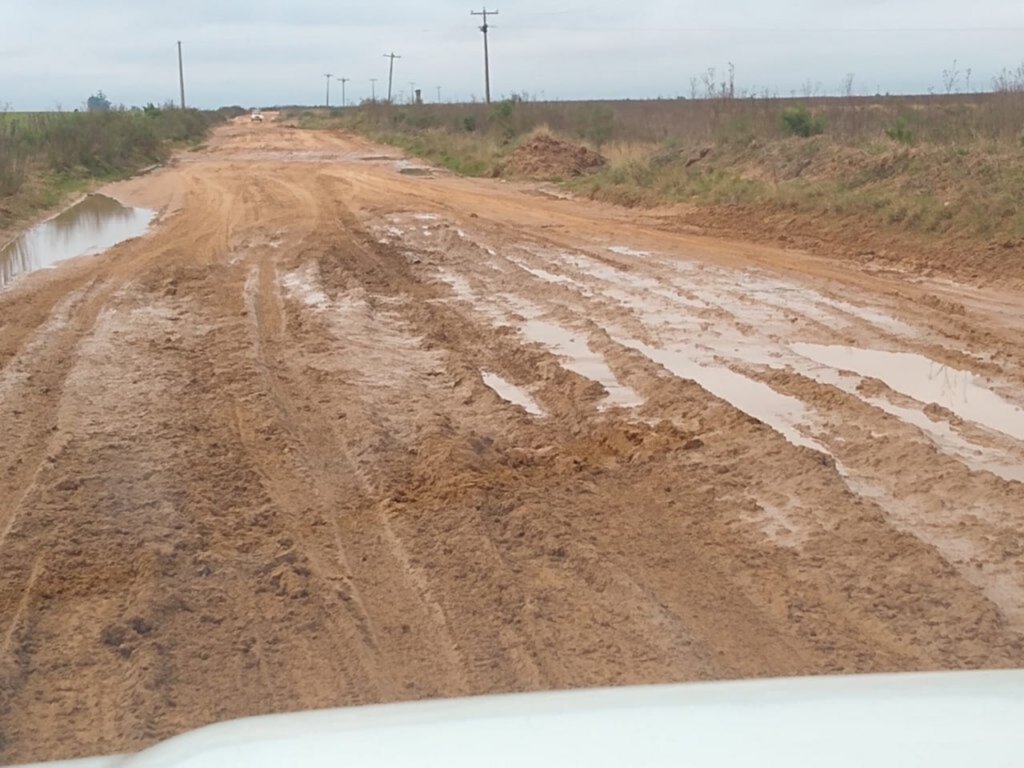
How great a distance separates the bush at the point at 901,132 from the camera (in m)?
23.7

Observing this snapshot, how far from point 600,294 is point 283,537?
7.87m

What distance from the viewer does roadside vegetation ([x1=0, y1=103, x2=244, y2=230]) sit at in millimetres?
27145

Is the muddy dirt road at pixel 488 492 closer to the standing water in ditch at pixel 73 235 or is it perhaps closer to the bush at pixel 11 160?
the standing water in ditch at pixel 73 235

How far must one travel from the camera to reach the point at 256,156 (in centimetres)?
4588

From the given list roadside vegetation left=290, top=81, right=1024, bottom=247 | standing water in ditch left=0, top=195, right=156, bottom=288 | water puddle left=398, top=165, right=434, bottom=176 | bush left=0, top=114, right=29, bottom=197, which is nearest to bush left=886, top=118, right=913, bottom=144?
roadside vegetation left=290, top=81, right=1024, bottom=247

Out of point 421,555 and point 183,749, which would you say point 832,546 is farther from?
point 183,749

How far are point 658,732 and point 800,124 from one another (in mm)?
27949

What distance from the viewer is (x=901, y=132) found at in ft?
80.9

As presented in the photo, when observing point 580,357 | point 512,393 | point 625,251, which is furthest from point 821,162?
A: point 512,393

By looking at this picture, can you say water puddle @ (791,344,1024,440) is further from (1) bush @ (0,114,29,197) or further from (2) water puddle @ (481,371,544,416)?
(1) bush @ (0,114,29,197)

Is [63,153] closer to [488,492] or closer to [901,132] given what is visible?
[901,132]

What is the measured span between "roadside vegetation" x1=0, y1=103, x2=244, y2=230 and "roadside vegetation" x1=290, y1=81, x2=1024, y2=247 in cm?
1079

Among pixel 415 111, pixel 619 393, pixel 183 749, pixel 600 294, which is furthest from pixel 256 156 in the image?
pixel 183 749

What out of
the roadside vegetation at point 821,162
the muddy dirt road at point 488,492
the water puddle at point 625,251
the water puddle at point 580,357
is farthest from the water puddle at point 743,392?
the roadside vegetation at point 821,162
